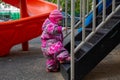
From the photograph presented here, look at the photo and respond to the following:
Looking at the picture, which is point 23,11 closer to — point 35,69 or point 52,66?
point 35,69

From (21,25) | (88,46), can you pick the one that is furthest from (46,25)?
(21,25)

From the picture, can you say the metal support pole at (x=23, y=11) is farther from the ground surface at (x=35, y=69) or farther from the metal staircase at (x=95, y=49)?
the metal staircase at (x=95, y=49)

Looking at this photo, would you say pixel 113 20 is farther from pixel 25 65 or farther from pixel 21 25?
pixel 21 25

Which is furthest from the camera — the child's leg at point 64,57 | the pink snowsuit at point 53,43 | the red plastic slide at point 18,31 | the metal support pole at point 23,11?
the metal support pole at point 23,11

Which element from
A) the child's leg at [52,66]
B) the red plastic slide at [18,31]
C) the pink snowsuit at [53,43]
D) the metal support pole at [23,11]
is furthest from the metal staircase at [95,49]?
the metal support pole at [23,11]

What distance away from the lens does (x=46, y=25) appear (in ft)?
19.7

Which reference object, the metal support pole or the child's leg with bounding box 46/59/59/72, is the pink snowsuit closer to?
the child's leg with bounding box 46/59/59/72

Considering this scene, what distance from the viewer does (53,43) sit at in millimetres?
5957

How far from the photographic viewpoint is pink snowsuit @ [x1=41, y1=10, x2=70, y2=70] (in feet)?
19.0

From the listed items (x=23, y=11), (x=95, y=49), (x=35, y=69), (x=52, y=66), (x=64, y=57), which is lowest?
(x=35, y=69)

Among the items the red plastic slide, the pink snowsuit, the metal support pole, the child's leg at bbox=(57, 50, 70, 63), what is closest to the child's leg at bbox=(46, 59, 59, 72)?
the pink snowsuit

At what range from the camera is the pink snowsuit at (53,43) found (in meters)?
5.80

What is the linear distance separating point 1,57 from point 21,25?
3.16 ft

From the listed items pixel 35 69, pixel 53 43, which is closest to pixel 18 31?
pixel 35 69
